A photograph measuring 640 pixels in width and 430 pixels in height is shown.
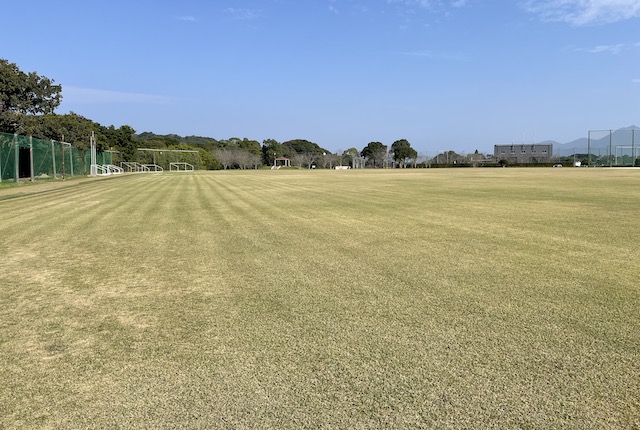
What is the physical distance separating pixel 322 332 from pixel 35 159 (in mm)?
29309

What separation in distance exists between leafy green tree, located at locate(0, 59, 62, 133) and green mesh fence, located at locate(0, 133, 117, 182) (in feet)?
18.6

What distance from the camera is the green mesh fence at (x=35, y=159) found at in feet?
73.8

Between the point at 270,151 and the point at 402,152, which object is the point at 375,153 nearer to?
the point at 402,152

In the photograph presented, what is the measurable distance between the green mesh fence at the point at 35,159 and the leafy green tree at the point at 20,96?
566 cm

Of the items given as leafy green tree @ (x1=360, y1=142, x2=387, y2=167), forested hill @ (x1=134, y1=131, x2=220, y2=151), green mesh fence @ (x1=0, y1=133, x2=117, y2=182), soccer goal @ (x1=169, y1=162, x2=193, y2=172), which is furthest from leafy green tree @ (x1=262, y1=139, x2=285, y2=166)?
green mesh fence @ (x1=0, y1=133, x2=117, y2=182)

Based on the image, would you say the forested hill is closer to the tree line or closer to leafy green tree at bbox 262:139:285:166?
the tree line

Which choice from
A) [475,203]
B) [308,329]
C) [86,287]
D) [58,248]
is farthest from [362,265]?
[475,203]

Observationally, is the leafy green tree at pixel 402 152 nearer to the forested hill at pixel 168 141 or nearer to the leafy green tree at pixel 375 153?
the leafy green tree at pixel 375 153

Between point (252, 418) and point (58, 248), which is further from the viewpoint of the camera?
point (58, 248)

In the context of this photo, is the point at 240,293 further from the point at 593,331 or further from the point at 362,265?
the point at 593,331

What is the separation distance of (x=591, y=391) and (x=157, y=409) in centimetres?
252

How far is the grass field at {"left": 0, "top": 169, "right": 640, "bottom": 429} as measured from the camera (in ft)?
8.04

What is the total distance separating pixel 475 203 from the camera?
13969mm

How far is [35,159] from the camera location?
2672cm
